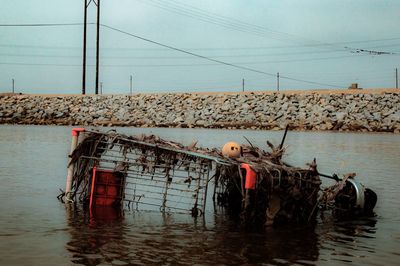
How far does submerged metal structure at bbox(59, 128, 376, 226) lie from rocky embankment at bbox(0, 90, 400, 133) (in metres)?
38.7

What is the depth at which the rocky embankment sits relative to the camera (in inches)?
2099

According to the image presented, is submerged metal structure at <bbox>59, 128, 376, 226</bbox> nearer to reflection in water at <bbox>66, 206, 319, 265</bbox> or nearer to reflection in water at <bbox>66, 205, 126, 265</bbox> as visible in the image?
reflection in water at <bbox>66, 206, 319, 265</bbox>

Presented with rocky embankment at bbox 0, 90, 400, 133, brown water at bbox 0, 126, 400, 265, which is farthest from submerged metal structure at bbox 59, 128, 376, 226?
rocky embankment at bbox 0, 90, 400, 133

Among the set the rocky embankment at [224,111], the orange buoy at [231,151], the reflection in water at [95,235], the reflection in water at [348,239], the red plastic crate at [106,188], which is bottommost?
the reflection in water at [348,239]

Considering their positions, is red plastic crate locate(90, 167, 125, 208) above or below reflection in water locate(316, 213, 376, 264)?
above

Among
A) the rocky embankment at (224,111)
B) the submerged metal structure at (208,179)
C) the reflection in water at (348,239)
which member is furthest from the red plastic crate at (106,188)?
the rocky embankment at (224,111)

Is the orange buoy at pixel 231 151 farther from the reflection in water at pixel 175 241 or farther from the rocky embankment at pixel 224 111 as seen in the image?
the rocky embankment at pixel 224 111

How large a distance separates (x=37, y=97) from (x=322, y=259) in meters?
68.0

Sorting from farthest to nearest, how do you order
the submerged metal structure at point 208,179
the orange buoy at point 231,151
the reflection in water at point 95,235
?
the orange buoy at point 231,151, the submerged metal structure at point 208,179, the reflection in water at point 95,235

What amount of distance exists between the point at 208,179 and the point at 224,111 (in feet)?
157

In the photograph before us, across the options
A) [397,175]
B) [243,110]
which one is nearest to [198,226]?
[397,175]

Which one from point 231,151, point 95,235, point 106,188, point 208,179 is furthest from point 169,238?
point 106,188

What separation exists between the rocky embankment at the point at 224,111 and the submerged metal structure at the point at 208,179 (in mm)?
38671

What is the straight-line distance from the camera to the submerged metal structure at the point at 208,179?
1113 cm
